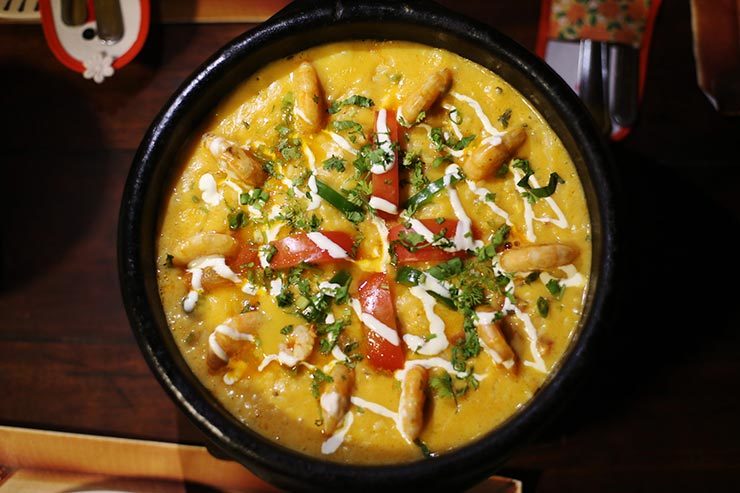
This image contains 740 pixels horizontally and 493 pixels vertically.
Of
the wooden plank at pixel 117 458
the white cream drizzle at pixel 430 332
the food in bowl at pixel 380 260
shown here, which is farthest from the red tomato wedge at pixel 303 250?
the wooden plank at pixel 117 458

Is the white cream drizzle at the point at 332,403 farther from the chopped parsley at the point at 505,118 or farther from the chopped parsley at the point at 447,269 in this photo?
the chopped parsley at the point at 505,118

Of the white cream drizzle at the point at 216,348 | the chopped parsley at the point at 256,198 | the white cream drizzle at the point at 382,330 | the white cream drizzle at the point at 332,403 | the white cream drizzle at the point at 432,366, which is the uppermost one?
the chopped parsley at the point at 256,198

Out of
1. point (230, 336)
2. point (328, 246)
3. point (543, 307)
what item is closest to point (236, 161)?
point (328, 246)

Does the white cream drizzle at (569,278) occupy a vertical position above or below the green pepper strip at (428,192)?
below

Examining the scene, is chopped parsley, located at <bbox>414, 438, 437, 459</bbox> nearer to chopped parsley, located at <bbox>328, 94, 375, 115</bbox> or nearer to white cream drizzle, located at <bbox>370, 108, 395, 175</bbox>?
white cream drizzle, located at <bbox>370, 108, 395, 175</bbox>

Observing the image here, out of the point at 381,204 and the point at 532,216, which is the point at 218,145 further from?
the point at 532,216

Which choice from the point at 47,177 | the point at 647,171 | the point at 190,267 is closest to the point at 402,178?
the point at 190,267
